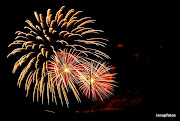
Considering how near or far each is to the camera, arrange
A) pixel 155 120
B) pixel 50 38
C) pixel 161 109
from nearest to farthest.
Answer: pixel 155 120 → pixel 50 38 → pixel 161 109

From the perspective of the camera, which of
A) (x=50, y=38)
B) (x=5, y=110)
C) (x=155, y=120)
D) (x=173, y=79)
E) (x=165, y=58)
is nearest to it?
(x=155, y=120)

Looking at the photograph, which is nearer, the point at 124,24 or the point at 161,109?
the point at 161,109

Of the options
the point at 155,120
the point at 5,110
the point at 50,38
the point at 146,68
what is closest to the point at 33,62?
the point at 50,38

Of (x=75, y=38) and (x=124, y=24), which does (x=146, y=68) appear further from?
(x=75, y=38)

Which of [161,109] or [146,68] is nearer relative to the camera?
[161,109]

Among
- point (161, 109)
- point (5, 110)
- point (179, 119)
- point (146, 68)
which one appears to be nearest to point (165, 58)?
point (146, 68)

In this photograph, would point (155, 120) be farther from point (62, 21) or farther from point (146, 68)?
point (146, 68)

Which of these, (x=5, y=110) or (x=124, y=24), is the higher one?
(x=124, y=24)

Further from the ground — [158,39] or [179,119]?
[158,39]

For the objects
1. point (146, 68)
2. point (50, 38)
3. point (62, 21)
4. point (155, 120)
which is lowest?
point (155, 120)
